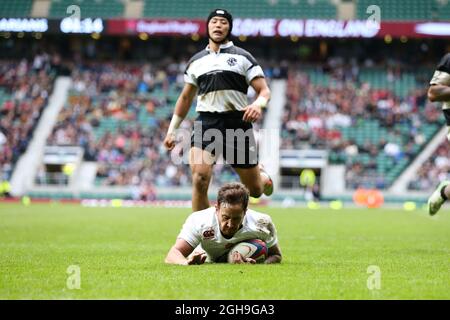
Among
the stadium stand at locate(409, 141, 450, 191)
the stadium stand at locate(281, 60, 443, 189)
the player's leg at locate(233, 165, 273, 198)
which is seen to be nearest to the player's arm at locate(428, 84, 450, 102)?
the player's leg at locate(233, 165, 273, 198)

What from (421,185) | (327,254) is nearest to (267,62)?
(421,185)

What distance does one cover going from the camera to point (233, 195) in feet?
25.0

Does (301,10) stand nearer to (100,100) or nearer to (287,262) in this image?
(100,100)

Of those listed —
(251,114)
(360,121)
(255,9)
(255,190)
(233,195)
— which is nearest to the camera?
(233,195)

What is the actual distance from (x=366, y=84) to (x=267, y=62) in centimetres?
568

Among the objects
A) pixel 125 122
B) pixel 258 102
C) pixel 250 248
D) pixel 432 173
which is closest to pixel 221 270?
pixel 250 248

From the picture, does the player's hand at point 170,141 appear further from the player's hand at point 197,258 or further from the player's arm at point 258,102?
the player's hand at point 197,258

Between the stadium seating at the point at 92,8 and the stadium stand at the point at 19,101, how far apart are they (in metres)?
2.86

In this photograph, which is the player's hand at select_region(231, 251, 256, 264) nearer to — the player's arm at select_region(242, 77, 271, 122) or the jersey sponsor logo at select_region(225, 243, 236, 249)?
the jersey sponsor logo at select_region(225, 243, 236, 249)

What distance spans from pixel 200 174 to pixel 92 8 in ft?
125

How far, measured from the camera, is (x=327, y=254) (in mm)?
10547

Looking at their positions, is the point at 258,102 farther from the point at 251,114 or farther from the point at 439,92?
the point at 439,92

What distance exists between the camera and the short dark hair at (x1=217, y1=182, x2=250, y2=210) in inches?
301
